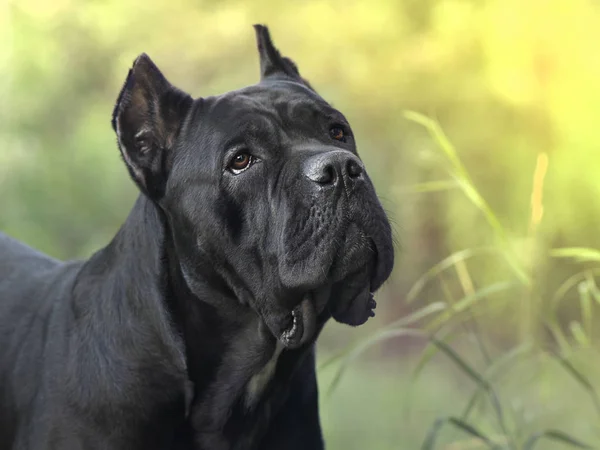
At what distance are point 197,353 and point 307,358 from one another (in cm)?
32

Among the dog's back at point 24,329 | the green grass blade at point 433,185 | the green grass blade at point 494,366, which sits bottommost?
the dog's back at point 24,329

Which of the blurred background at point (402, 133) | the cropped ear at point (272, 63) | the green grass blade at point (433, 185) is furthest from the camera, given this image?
the blurred background at point (402, 133)

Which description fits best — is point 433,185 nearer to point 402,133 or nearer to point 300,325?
point 300,325

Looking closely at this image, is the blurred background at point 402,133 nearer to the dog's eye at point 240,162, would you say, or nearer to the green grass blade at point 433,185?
the green grass blade at point 433,185

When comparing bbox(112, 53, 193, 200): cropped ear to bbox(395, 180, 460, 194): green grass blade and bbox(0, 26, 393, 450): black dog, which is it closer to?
bbox(0, 26, 393, 450): black dog

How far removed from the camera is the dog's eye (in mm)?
2223

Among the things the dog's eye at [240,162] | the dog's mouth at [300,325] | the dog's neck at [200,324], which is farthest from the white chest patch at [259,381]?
the dog's eye at [240,162]

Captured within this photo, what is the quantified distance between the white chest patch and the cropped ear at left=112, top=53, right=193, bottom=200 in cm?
52

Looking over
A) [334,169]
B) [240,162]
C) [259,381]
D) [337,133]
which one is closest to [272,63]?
[337,133]

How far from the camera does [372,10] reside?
18.2 feet

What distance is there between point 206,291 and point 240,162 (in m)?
0.34

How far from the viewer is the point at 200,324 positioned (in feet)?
7.63

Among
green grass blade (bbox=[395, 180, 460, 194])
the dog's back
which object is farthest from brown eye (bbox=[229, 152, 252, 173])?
green grass blade (bbox=[395, 180, 460, 194])

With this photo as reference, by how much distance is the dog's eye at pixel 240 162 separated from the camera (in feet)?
7.29
